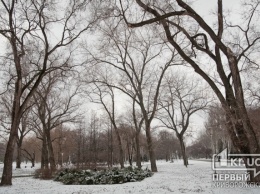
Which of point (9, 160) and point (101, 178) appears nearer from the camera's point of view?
point (9, 160)

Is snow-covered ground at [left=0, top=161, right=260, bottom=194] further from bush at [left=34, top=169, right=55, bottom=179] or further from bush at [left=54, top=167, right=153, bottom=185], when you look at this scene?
bush at [left=34, top=169, right=55, bottom=179]

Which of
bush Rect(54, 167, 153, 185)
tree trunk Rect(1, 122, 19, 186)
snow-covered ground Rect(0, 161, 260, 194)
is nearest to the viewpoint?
snow-covered ground Rect(0, 161, 260, 194)

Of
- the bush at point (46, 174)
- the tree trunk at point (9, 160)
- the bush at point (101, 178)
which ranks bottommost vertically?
the bush at point (46, 174)

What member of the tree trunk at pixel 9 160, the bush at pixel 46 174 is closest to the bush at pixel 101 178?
the tree trunk at pixel 9 160

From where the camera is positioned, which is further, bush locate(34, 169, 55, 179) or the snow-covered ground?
bush locate(34, 169, 55, 179)

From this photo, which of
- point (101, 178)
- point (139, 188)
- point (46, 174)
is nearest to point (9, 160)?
Result: point (101, 178)

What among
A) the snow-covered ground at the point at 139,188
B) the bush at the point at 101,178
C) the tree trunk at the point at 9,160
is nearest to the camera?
the snow-covered ground at the point at 139,188

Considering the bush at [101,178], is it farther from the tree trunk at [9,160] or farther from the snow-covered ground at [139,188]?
the tree trunk at [9,160]

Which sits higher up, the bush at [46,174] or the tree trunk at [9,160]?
the tree trunk at [9,160]

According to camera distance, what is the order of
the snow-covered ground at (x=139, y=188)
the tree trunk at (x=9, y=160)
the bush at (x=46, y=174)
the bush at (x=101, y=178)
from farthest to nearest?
1. the bush at (x=46, y=174)
2. the bush at (x=101, y=178)
3. the tree trunk at (x=9, y=160)
4. the snow-covered ground at (x=139, y=188)

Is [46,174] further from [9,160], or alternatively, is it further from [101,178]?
[101,178]

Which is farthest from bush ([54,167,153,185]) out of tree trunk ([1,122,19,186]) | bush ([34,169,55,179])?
bush ([34,169,55,179])

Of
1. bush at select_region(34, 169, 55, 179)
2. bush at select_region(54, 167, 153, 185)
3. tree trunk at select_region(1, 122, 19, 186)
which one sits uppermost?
tree trunk at select_region(1, 122, 19, 186)

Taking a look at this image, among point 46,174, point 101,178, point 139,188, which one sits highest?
point 139,188
